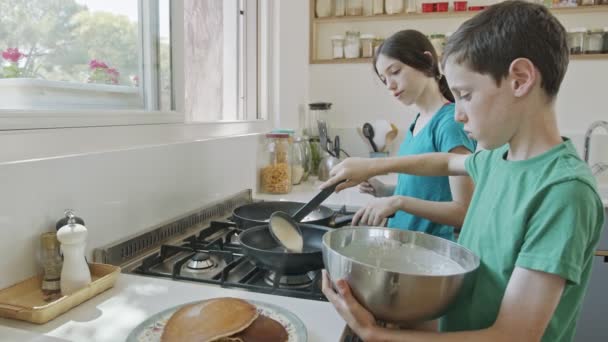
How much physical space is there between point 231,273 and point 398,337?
0.44 meters

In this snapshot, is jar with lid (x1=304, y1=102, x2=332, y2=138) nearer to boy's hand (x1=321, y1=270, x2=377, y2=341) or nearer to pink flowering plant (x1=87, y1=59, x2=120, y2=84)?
pink flowering plant (x1=87, y1=59, x2=120, y2=84)

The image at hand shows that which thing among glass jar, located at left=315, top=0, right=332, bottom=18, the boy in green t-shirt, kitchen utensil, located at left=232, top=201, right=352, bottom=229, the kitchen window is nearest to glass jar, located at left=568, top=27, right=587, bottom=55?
glass jar, located at left=315, top=0, right=332, bottom=18

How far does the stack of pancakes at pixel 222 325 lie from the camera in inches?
23.5

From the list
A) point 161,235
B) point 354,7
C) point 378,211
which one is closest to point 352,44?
point 354,7

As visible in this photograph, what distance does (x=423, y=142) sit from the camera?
1236 millimetres

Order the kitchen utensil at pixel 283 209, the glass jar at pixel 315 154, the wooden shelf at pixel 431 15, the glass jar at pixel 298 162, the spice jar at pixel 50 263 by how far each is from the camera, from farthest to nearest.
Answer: the glass jar at pixel 315 154 < the wooden shelf at pixel 431 15 < the glass jar at pixel 298 162 < the kitchen utensil at pixel 283 209 < the spice jar at pixel 50 263

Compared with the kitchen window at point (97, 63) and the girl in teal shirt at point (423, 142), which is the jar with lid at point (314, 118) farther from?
the girl in teal shirt at point (423, 142)

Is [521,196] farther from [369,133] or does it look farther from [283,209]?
[369,133]

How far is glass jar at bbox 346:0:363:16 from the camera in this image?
256 cm

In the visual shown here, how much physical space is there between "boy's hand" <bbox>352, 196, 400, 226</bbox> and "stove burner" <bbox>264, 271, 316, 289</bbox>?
0.27 metres

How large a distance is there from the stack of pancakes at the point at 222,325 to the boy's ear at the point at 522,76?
1.57 ft

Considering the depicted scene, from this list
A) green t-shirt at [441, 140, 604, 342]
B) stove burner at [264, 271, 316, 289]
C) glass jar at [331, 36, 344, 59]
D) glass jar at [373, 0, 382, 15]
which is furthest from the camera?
glass jar at [331, 36, 344, 59]

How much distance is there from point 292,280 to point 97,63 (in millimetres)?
730

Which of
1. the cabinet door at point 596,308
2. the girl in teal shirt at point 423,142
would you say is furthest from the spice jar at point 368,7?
the cabinet door at point 596,308
